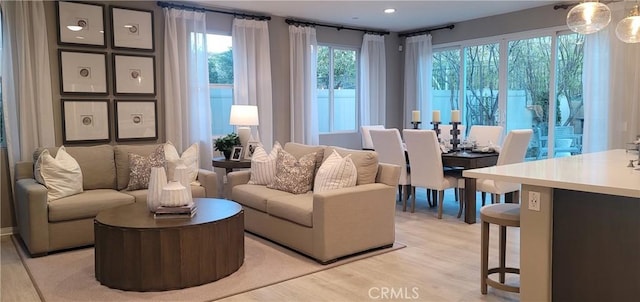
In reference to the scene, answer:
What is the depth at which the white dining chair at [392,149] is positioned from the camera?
5.41 metres

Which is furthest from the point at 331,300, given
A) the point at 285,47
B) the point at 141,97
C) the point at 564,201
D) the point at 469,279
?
the point at 285,47

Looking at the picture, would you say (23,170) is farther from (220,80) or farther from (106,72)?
(220,80)

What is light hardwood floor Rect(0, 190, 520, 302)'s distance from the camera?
308cm

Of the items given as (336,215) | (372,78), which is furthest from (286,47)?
(336,215)

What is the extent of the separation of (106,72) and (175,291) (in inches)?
118

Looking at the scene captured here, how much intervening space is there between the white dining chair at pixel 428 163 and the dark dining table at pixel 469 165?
0.13 metres

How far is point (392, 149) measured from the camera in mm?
5484

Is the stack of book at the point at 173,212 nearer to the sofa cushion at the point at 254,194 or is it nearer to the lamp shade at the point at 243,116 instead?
the sofa cushion at the point at 254,194

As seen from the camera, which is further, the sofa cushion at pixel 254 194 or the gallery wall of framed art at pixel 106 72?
the gallery wall of framed art at pixel 106 72

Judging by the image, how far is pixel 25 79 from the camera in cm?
463

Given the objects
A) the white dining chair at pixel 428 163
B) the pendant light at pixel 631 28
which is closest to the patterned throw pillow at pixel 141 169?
the white dining chair at pixel 428 163

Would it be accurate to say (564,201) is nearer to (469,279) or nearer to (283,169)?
(469,279)

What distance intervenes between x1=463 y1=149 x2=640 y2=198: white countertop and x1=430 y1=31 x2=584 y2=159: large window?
3077 millimetres

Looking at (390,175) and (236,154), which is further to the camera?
(236,154)
